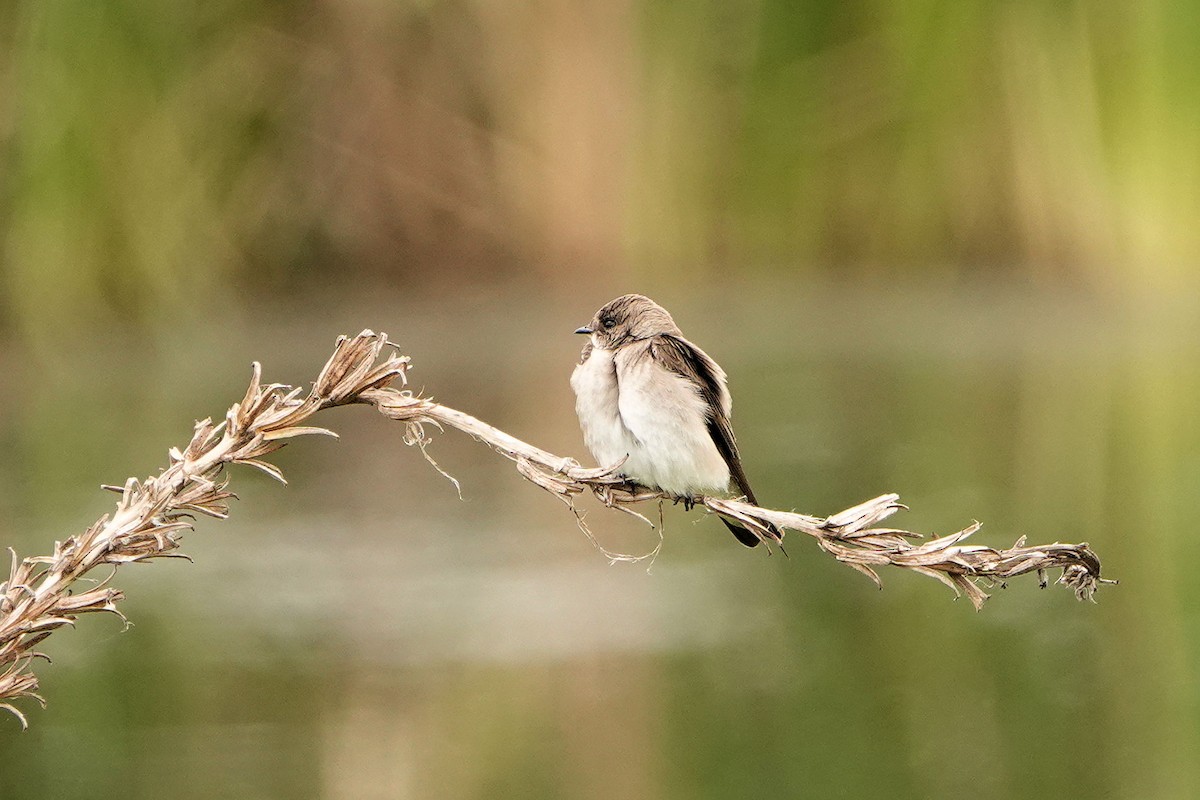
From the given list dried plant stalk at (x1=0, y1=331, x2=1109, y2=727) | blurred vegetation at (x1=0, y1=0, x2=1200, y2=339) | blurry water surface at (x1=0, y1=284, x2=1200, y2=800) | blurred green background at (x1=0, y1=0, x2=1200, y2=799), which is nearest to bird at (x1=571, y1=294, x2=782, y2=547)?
dried plant stalk at (x1=0, y1=331, x2=1109, y2=727)

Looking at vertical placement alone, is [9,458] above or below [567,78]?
below

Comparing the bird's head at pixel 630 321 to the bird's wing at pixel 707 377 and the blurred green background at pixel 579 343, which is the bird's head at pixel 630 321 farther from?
the blurred green background at pixel 579 343

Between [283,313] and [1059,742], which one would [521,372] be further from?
[1059,742]

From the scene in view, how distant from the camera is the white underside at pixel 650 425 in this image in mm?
3844

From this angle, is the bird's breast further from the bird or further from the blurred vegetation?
the blurred vegetation

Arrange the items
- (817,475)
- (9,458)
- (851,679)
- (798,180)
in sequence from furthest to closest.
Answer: (798,180) < (9,458) < (817,475) < (851,679)

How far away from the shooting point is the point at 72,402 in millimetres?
14867

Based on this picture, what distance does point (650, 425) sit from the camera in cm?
384

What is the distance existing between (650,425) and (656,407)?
0.04 meters

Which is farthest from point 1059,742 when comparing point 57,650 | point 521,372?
point 521,372

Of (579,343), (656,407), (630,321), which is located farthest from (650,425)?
(579,343)

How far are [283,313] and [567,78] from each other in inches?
131

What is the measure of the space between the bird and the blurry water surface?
10.8 feet

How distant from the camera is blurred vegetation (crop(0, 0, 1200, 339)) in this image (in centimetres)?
1539
